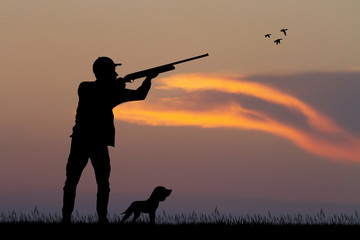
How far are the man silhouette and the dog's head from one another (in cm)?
202

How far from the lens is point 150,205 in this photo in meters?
16.6

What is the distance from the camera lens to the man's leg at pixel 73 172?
48.8 ft

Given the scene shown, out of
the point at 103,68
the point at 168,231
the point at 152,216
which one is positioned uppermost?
the point at 103,68

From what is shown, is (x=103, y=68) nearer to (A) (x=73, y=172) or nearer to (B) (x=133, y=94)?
(B) (x=133, y=94)

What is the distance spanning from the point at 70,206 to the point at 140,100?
2627 mm

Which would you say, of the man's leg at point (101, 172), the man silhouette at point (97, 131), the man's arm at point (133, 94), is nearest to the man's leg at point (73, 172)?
the man silhouette at point (97, 131)

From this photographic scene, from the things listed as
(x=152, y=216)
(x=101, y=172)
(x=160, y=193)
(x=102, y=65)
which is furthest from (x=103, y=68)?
(x=152, y=216)

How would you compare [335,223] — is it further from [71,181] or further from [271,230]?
[71,181]

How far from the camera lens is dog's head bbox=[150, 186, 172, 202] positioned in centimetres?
1677

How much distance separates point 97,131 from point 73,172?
1.00 metres

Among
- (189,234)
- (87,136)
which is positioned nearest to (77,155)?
(87,136)

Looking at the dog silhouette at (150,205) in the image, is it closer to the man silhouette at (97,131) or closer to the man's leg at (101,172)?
the man silhouette at (97,131)

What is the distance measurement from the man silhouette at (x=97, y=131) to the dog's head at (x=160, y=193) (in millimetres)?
2019

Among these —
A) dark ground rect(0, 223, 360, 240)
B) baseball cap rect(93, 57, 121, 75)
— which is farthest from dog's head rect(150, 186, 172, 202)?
baseball cap rect(93, 57, 121, 75)
